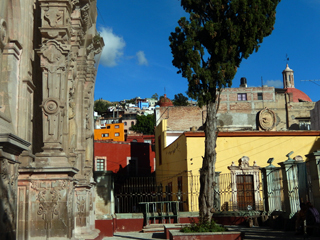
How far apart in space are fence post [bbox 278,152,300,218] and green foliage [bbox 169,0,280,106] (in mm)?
3626

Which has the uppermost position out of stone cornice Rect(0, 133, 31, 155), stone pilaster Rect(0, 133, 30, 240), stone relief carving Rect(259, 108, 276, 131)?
stone relief carving Rect(259, 108, 276, 131)

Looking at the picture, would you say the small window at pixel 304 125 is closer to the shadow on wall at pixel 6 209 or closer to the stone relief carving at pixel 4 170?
the shadow on wall at pixel 6 209

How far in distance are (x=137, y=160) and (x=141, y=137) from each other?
11594mm

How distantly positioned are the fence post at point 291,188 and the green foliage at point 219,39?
3626 mm

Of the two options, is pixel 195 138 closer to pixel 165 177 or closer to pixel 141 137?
pixel 165 177

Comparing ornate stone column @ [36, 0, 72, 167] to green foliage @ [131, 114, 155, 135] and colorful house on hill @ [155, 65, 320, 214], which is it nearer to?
colorful house on hill @ [155, 65, 320, 214]

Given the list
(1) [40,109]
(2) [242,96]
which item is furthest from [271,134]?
(1) [40,109]

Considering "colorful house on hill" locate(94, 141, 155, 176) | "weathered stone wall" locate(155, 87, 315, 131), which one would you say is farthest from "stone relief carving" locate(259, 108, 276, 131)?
"colorful house on hill" locate(94, 141, 155, 176)

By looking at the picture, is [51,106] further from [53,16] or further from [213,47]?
[213,47]

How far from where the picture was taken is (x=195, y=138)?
2177 centimetres

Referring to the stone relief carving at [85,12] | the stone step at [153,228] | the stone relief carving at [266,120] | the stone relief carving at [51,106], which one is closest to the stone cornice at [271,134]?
the stone relief carving at [266,120]

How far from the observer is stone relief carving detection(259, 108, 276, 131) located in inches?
1159

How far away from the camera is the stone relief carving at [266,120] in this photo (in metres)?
29.4

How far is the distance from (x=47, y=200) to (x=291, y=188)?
27.4 feet
